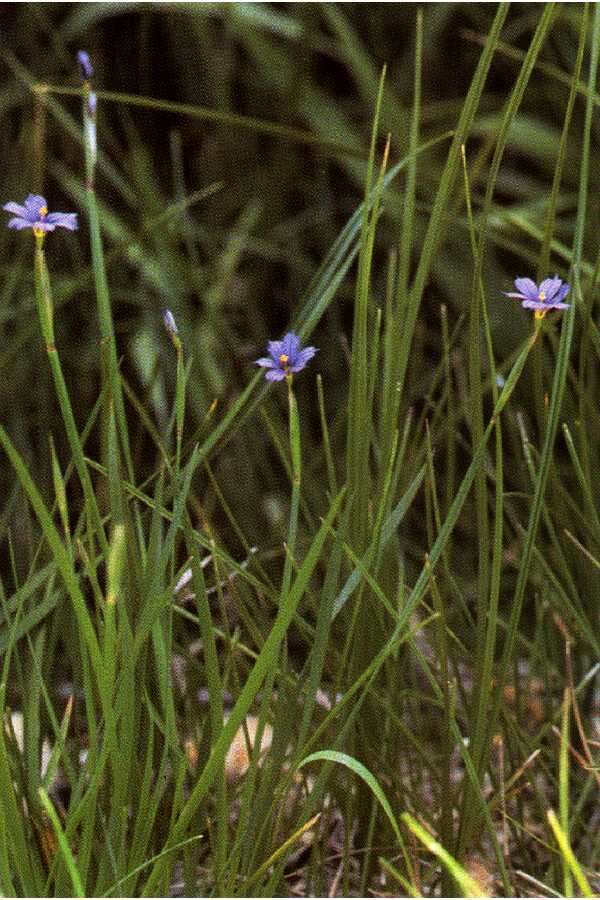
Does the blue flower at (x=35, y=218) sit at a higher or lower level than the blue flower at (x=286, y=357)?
higher

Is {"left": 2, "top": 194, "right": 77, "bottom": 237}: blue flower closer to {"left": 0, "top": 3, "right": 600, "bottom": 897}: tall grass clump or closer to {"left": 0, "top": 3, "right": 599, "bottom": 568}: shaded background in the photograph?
{"left": 0, "top": 3, "right": 600, "bottom": 897}: tall grass clump

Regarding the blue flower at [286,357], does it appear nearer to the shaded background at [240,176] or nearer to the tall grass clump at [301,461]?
the tall grass clump at [301,461]

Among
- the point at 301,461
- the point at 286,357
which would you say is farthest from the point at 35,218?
the point at 301,461

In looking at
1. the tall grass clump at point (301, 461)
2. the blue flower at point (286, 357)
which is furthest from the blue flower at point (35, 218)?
the blue flower at point (286, 357)

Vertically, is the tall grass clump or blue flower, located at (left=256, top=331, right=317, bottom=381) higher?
blue flower, located at (left=256, top=331, right=317, bottom=381)

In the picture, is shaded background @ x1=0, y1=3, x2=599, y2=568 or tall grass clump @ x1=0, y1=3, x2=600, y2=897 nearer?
tall grass clump @ x1=0, y1=3, x2=600, y2=897

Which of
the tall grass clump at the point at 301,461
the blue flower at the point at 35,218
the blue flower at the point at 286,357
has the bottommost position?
the tall grass clump at the point at 301,461

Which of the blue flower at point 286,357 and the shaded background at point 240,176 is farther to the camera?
the shaded background at point 240,176

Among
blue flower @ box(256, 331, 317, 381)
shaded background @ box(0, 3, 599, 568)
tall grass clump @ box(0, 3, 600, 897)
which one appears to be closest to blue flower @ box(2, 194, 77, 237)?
tall grass clump @ box(0, 3, 600, 897)
